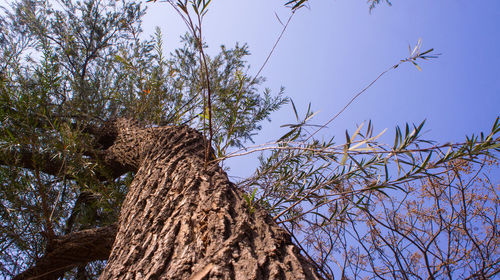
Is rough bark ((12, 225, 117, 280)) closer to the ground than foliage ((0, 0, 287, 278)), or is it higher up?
closer to the ground

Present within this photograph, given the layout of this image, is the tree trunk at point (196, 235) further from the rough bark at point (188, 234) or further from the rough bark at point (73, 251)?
the rough bark at point (73, 251)

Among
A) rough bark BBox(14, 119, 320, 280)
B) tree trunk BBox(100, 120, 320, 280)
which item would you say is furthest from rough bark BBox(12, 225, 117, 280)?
tree trunk BBox(100, 120, 320, 280)

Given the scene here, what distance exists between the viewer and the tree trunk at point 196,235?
2.90ft

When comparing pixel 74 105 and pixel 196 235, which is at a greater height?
pixel 74 105

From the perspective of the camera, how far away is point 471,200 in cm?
285

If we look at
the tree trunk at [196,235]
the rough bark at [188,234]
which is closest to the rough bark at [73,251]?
the rough bark at [188,234]

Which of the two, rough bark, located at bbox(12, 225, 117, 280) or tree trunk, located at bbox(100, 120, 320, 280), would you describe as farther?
rough bark, located at bbox(12, 225, 117, 280)

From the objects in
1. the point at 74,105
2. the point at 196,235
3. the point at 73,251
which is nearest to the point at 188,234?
the point at 196,235

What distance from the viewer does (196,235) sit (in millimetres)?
1076

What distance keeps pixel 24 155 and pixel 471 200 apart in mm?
4484

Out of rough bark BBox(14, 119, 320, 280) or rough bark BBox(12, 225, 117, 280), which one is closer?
rough bark BBox(14, 119, 320, 280)

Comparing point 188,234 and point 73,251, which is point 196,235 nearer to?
point 188,234

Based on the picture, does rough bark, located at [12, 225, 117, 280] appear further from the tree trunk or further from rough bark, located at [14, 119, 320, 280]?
the tree trunk

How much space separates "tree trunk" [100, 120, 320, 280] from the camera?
2.90 ft
